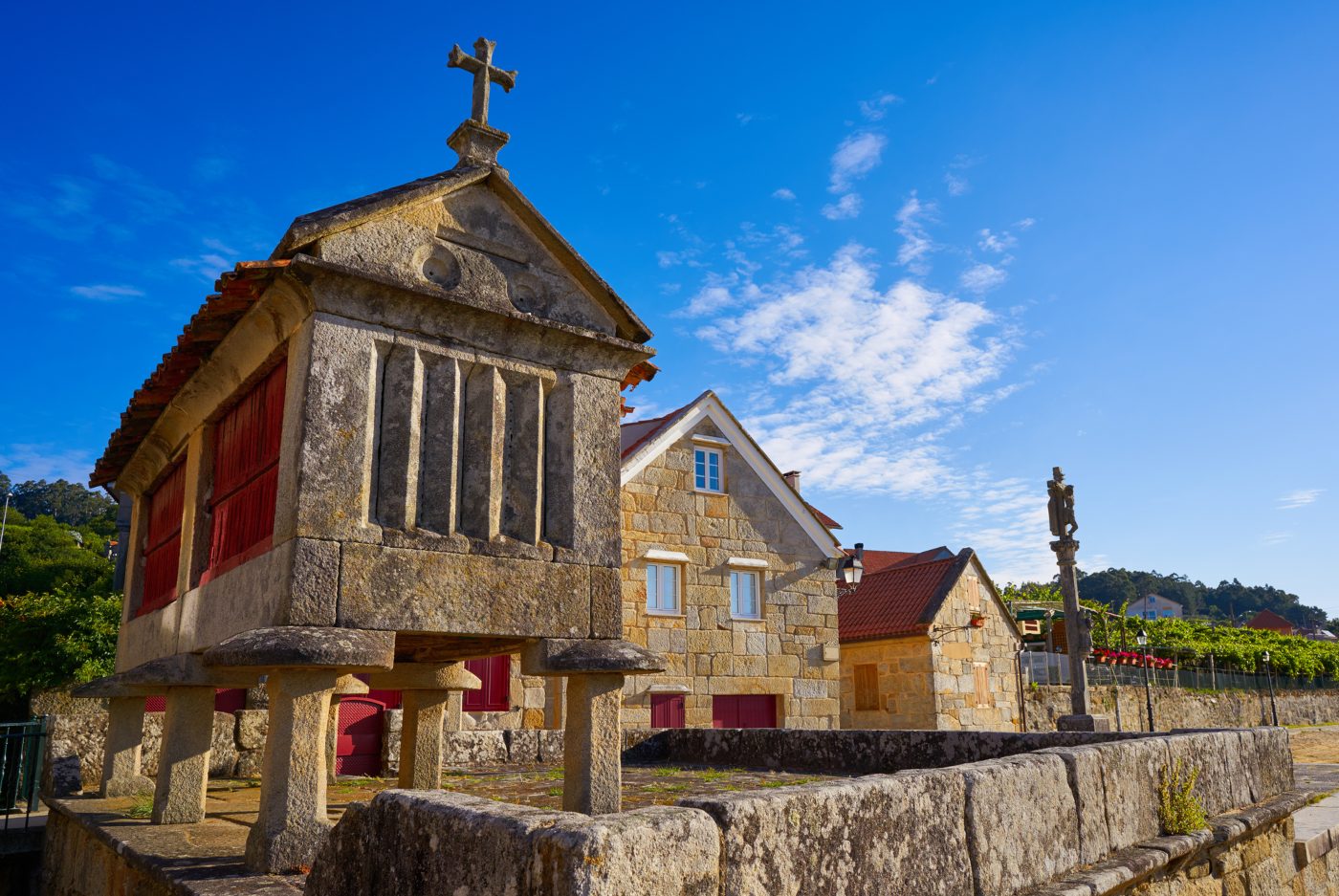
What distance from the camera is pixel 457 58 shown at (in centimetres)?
578

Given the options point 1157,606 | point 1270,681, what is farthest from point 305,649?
point 1157,606

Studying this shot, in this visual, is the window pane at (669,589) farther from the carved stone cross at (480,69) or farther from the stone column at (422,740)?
the carved stone cross at (480,69)

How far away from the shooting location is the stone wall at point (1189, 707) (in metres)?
23.2

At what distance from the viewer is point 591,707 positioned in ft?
15.8

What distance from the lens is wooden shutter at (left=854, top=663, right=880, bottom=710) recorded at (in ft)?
68.1

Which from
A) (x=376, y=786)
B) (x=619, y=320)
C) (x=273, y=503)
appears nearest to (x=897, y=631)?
(x=376, y=786)

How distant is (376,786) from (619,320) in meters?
4.66

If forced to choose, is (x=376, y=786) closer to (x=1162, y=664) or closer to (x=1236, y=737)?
(x=1236, y=737)

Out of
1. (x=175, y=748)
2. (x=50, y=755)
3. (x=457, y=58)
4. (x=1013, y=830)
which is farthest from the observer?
(x=50, y=755)

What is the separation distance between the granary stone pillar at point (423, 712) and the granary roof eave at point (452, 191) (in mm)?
2544

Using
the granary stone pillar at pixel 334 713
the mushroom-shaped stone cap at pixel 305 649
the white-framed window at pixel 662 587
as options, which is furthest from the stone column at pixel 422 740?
the white-framed window at pixel 662 587

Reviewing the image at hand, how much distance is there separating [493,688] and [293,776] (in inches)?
401

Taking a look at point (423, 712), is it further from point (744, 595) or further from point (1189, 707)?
Result: point (1189, 707)

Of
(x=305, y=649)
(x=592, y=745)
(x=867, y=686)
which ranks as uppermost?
(x=305, y=649)
